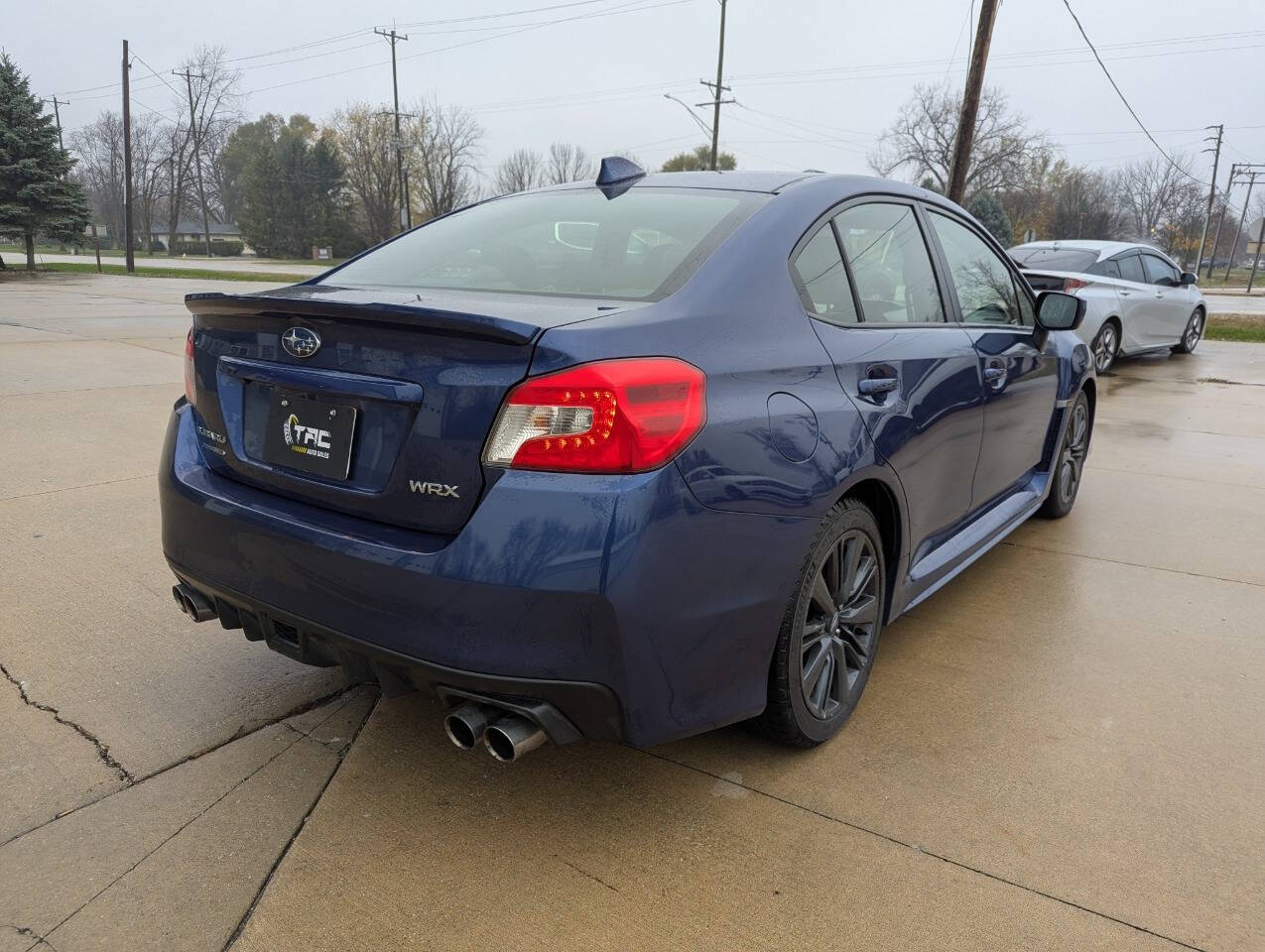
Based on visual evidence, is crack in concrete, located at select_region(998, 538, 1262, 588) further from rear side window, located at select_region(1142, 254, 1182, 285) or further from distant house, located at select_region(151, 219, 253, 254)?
distant house, located at select_region(151, 219, 253, 254)

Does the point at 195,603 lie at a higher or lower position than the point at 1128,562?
higher

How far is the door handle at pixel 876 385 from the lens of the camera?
2586 millimetres

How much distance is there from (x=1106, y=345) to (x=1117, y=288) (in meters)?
0.67

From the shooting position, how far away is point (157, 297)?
20781mm

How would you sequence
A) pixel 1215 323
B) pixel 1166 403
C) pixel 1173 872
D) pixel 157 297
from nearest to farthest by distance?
pixel 1173 872
pixel 1166 403
pixel 1215 323
pixel 157 297

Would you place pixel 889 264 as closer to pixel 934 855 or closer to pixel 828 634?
pixel 828 634

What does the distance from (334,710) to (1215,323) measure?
20.4m

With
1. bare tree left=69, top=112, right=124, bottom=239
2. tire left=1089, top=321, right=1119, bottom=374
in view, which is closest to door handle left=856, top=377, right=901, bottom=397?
tire left=1089, top=321, right=1119, bottom=374

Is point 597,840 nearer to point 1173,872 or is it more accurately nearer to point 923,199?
point 1173,872

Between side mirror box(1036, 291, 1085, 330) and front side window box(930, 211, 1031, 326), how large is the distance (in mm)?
75

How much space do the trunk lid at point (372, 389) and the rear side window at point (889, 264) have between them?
102cm

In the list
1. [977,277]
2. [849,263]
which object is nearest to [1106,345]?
[977,277]

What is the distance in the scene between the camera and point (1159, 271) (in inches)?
477

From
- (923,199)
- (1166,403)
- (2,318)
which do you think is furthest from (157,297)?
(923,199)
